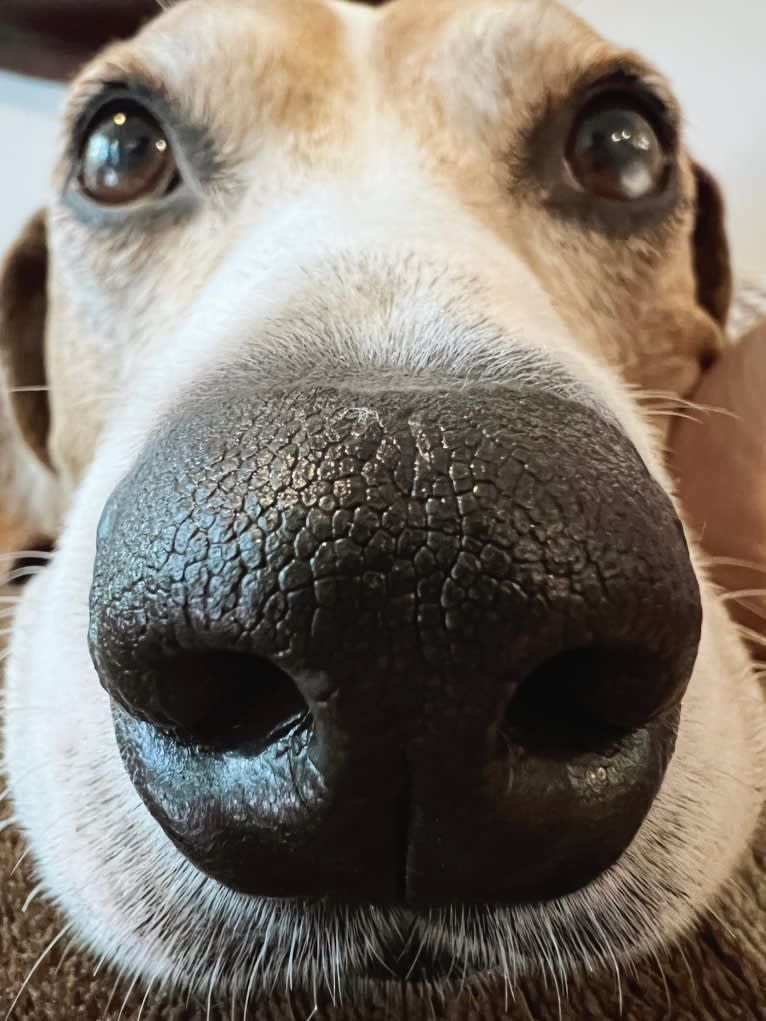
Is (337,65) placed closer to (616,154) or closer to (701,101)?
(616,154)

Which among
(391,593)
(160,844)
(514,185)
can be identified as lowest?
(160,844)

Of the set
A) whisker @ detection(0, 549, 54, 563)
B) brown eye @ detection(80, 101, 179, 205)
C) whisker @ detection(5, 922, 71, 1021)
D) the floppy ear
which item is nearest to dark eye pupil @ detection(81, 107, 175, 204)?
brown eye @ detection(80, 101, 179, 205)

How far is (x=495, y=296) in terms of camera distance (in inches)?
40.4

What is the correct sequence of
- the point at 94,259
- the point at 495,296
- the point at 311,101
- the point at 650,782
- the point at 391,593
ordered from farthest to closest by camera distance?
Result: the point at 94,259 → the point at 311,101 → the point at 495,296 → the point at 650,782 → the point at 391,593

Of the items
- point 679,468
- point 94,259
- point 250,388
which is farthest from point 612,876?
point 94,259

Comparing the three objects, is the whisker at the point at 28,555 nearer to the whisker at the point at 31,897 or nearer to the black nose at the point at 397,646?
the whisker at the point at 31,897

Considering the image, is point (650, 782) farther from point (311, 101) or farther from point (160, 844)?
point (311, 101)

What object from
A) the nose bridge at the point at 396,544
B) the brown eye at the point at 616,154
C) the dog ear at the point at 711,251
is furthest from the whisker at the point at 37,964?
the dog ear at the point at 711,251

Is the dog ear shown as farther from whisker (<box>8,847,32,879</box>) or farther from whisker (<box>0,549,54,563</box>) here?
whisker (<box>8,847,32,879</box>)

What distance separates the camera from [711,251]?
6.25 ft

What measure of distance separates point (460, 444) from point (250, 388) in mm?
224

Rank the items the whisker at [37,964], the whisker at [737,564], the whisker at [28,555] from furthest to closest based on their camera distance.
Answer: the whisker at [737,564], the whisker at [28,555], the whisker at [37,964]

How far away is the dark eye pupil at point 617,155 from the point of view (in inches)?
58.9

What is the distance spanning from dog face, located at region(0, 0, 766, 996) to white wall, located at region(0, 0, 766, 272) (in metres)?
2.19
